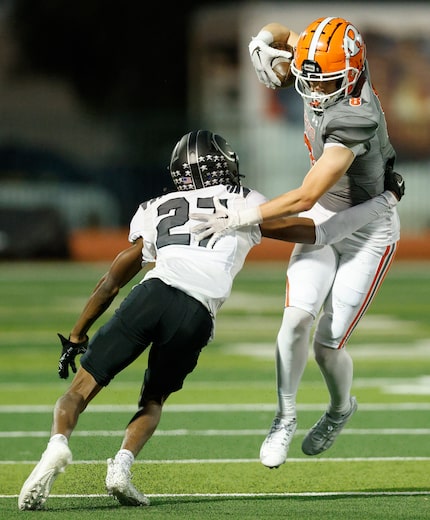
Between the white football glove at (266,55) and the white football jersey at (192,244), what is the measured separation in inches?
34.8

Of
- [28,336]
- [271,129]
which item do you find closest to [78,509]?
[28,336]

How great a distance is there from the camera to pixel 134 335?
519 centimetres

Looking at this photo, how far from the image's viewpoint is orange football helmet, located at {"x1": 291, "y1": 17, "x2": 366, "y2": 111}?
5.48 metres

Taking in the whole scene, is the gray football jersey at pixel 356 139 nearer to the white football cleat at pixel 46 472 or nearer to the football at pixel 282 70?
the football at pixel 282 70

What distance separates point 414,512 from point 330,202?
1483 millimetres

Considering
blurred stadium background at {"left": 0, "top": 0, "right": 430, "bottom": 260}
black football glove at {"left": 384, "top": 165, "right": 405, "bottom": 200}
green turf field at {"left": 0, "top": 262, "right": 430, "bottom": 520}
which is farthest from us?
blurred stadium background at {"left": 0, "top": 0, "right": 430, "bottom": 260}

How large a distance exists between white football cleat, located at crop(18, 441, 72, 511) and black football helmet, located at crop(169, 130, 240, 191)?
47.7 inches

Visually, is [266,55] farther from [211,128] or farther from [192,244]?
[211,128]

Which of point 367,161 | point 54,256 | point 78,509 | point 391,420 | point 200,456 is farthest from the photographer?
point 54,256

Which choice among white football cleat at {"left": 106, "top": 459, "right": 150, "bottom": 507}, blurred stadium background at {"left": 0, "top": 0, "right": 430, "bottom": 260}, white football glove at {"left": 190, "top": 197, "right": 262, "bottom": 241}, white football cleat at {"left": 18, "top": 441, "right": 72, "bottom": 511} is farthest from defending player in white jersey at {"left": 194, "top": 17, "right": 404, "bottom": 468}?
blurred stadium background at {"left": 0, "top": 0, "right": 430, "bottom": 260}

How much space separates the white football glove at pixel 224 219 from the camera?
17.1ft

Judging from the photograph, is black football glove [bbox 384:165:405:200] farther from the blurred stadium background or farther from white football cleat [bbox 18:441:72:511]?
the blurred stadium background

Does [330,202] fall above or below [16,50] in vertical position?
above

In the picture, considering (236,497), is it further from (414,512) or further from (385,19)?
(385,19)
